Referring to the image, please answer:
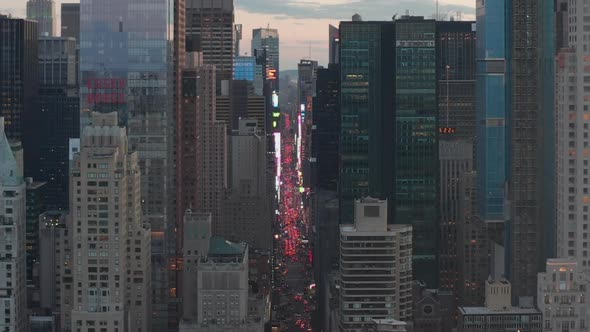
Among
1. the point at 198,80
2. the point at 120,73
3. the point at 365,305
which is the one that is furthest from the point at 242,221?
the point at 365,305

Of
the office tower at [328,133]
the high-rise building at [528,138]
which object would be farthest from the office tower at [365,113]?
the office tower at [328,133]

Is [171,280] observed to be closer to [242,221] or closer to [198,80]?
[198,80]

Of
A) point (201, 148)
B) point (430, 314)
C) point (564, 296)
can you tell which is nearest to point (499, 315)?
point (564, 296)

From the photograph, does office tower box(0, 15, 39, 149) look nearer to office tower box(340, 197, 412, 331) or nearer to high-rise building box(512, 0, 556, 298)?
high-rise building box(512, 0, 556, 298)

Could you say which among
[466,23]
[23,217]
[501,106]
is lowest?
[23,217]

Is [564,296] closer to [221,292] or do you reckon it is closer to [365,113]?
[221,292]

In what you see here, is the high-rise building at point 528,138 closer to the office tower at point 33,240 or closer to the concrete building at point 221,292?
the concrete building at point 221,292

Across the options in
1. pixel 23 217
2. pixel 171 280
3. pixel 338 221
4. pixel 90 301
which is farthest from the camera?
pixel 338 221
